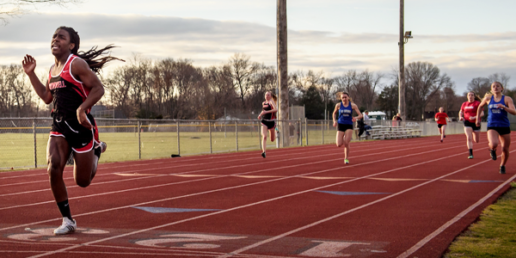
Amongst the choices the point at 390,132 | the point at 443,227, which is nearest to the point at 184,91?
the point at 390,132

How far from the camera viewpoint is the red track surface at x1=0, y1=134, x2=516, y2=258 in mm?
4930

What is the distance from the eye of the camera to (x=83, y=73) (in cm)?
549

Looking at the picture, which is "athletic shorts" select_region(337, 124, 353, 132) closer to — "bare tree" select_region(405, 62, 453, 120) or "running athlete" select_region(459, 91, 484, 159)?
"running athlete" select_region(459, 91, 484, 159)

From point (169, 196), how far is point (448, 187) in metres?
4.67

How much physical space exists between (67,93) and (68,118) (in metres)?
0.25

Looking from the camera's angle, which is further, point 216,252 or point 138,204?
point 138,204

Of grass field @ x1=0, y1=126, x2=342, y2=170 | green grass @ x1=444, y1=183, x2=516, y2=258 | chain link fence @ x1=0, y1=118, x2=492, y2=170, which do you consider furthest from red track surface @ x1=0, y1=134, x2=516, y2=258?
chain link fence @ x1=0, y1=118, x2=492, y2=170

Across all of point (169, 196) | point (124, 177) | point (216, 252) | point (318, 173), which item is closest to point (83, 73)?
point (216, 252)

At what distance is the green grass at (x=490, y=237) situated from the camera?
15.3 ft

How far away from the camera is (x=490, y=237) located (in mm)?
5324

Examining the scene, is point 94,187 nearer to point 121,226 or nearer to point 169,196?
point 169,196

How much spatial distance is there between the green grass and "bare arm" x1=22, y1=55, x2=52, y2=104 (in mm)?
4060

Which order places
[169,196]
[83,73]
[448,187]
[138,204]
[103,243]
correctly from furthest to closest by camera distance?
[448,187] < [169,196] < [138,204] < [83,73] < [103,243]

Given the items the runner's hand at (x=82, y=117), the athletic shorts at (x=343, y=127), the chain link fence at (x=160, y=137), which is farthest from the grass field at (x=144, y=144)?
the runner's hand at (x=82, y=117)
